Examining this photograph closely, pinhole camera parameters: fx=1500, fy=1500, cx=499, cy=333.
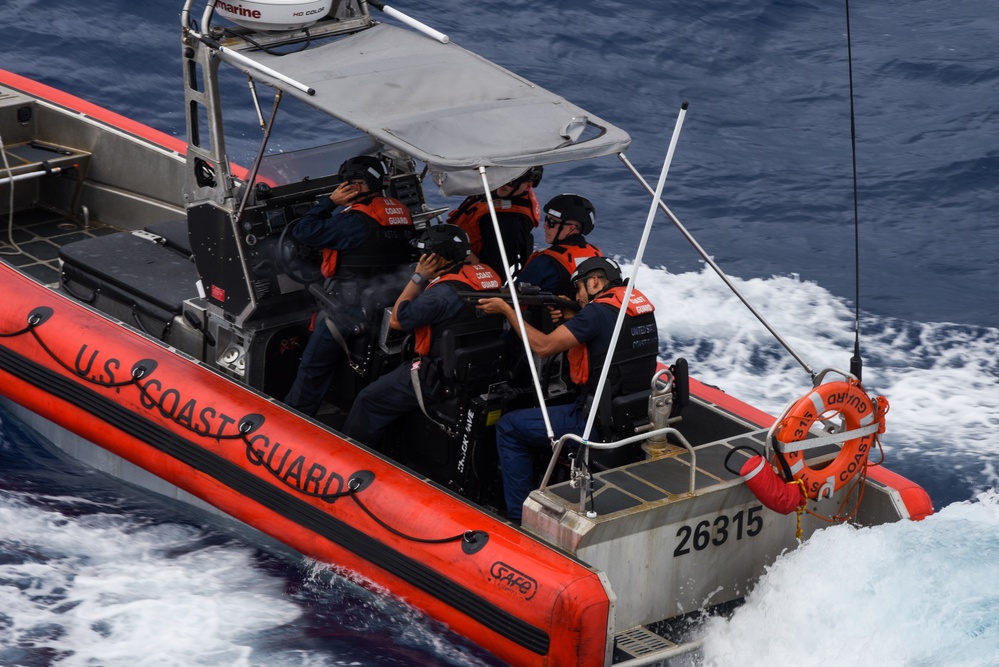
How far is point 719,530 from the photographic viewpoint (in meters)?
6.03

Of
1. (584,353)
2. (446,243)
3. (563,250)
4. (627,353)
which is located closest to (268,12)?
(446,243)

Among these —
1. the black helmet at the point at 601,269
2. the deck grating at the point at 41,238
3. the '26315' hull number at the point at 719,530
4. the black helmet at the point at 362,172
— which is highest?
the black helmet at the point at 362,172

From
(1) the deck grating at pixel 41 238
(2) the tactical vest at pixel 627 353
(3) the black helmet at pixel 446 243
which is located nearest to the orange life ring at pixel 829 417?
(2) the tactical vest at pixel 627 353

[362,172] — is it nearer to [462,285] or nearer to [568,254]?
[462,285]

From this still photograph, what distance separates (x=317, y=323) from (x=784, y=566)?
7.62 feet

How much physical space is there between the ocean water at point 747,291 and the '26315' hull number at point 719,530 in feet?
0.67

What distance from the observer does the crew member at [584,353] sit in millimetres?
5984

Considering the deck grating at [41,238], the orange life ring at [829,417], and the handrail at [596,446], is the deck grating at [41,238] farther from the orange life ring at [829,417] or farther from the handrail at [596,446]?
the orange life ring at [829,417]

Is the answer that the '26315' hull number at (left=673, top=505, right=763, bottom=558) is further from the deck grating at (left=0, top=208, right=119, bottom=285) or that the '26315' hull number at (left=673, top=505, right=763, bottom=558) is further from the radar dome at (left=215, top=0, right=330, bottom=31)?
the deck grating at (left=0, top=208, right=119, bottom=285)

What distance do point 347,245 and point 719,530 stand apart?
6.72 feet

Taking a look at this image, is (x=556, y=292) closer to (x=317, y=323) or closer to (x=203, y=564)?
(x=317, y=323)

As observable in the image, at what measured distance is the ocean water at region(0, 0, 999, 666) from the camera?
19.6ft

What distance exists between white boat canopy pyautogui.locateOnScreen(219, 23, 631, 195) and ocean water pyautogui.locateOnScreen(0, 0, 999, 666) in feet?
6.05

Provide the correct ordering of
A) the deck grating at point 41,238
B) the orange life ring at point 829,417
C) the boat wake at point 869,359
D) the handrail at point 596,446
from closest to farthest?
the handrail at point 596,446 < the orange life ring at point 829,417 < the boat wake at point 869,359 < the deck grating at point 41,238
